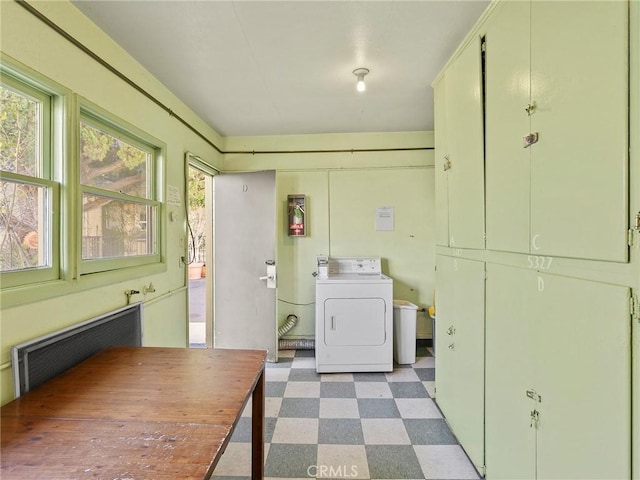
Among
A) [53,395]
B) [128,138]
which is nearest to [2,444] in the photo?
[53,395]

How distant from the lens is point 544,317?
1144 mm

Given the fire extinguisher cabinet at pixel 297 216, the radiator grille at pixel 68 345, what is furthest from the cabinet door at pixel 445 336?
the radiator grille at pixel 68 345

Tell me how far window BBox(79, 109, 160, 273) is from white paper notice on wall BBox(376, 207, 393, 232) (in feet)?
7.66

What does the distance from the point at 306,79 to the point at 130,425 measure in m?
2.30

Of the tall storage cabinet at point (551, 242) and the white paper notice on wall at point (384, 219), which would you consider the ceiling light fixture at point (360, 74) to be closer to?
the tall storage cabinet at point (551, 242)

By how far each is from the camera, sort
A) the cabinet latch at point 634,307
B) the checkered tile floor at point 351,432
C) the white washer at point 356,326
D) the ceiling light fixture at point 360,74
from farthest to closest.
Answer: the white washer at point 356,326, the ceiling light fixture at point 360,74, the checkered tile floor at point 351,432, the cabinet latch at point 634,307

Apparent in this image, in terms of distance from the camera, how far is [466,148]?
177 cm

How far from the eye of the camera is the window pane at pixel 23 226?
1.27m

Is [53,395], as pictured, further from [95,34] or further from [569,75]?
[569,75]

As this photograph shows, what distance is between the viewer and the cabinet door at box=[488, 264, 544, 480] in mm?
1242

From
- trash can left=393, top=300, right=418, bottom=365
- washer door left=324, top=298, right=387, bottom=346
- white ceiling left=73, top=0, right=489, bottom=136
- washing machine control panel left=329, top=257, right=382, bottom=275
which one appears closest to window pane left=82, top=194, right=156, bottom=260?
white ceiling left=73, top=0, right=489, bottom=136

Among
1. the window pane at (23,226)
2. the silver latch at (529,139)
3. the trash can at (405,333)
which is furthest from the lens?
the trash can at (405,333)

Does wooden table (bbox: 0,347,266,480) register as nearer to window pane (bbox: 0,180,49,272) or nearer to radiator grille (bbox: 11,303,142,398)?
radiator grille (bbox: 11,303,142,398)

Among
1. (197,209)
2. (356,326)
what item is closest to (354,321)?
(356,326)
